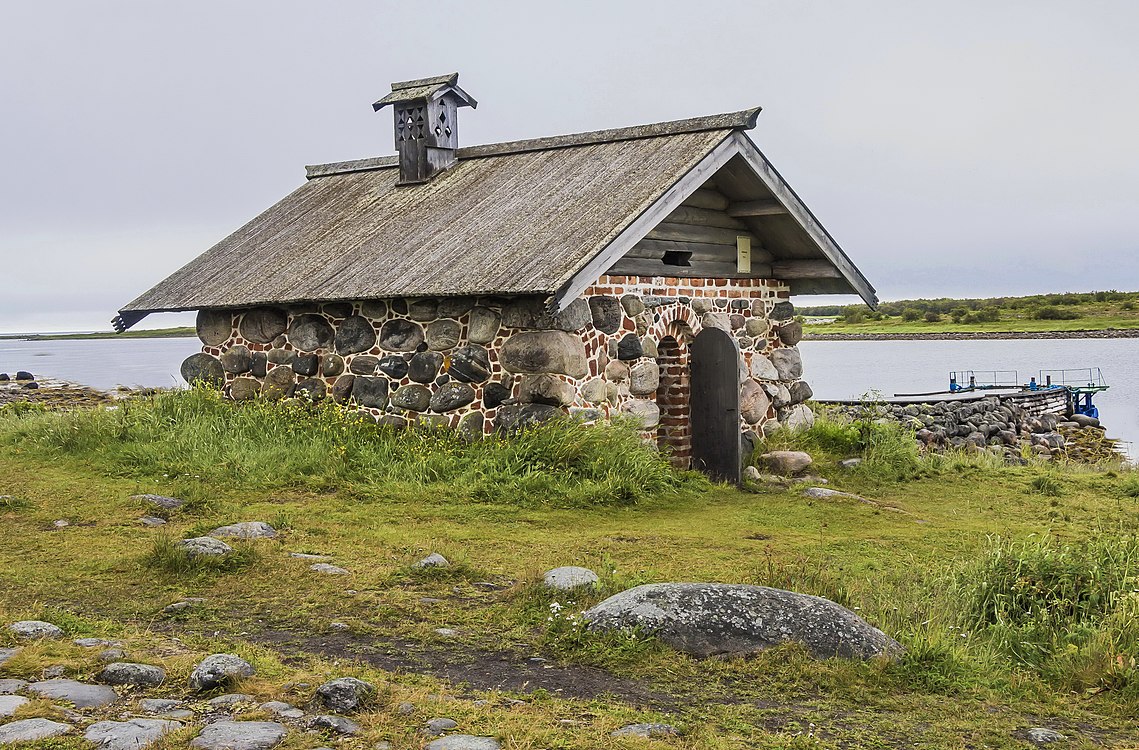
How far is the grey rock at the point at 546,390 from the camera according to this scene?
12844 mm

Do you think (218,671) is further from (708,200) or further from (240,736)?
(708,200)

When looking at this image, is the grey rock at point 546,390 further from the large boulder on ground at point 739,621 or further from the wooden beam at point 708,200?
the large boulder on ground at point 739,621

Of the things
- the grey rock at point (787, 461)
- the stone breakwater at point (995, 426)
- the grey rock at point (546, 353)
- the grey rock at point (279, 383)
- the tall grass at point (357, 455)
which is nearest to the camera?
the tall grass at point (357, 455)

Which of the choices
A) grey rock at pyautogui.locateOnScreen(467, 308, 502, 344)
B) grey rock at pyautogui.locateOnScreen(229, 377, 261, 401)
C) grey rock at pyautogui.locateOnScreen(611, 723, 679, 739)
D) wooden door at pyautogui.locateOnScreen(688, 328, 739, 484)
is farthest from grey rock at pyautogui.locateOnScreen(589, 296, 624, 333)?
grey rock at pyautogui.locateOnScreen(611, 723, 679, 739)

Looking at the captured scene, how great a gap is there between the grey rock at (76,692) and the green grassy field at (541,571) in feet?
0.85

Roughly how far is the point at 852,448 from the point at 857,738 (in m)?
11.4

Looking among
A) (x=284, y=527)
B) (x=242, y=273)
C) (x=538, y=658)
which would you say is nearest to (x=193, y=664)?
(x=538, y=658)

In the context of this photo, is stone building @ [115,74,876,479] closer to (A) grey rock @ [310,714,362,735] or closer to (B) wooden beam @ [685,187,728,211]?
(B) wooden beam @ [685,187,728,211]

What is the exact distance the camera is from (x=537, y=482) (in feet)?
39.0

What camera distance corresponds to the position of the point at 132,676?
543 cm

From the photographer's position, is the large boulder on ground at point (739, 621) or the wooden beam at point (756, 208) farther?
the wooden beam at point (756, 208)

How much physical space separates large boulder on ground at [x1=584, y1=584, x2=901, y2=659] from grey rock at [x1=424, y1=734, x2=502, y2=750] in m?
1.74

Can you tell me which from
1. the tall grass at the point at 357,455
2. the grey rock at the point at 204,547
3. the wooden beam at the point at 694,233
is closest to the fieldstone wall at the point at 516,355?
the tall grass at the point at 357,455

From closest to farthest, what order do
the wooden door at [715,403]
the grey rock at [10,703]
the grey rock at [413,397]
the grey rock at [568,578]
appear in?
the grey rock at [10,703], the grey rock at [568,578], the grey rock at [413,397], the wooden door at [715,403]
